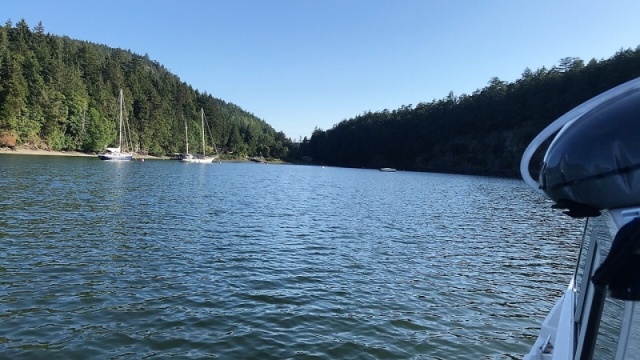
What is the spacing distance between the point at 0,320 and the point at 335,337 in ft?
25.5

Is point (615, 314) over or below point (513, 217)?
over

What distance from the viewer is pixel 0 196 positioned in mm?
26531

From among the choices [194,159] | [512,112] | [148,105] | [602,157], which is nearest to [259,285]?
[602,157]

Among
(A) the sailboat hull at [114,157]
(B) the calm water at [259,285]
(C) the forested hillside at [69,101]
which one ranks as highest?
(C) the forested hillside at [69,101]

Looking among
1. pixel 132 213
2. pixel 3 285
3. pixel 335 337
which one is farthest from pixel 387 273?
pixel 132 213

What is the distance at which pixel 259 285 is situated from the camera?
13.2 m

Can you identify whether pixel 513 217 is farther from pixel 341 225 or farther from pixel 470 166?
pixel 470 166

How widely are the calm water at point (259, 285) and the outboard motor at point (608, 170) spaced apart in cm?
716

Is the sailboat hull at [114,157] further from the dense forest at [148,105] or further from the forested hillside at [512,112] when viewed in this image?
the forested hillside at [512,112]

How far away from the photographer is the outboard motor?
2.33m

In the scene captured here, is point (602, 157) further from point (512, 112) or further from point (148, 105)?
point (512, 112)

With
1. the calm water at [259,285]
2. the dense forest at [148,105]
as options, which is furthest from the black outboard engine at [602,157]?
the dense forest at [148,105]

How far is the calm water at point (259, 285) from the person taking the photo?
9266mm

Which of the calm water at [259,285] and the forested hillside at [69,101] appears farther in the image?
the forested hillside at [69,101]
